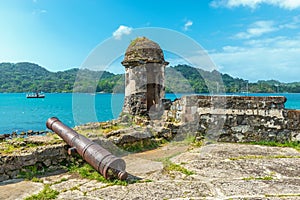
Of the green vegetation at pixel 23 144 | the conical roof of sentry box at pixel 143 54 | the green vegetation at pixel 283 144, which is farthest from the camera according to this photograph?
the conical roof of sentry box at pixel 143 54

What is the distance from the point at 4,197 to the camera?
4.46m

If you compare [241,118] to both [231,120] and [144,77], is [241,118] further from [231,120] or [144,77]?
[144,77]

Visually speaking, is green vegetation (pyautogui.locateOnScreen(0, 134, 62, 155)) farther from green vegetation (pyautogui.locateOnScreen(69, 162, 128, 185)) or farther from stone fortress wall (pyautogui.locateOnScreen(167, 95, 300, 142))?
stone fortress wall (pyautogui.locateOnScreen(167, 95, 300, 142))

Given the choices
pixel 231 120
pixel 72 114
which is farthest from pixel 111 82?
pixel 72 114

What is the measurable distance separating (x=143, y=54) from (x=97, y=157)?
295 inches

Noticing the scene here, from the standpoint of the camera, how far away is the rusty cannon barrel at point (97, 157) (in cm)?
493

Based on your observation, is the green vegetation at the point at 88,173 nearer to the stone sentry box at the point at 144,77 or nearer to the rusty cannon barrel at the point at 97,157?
the rusty cannon barrel at the point at 97,157

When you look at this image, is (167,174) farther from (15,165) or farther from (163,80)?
(163,80)

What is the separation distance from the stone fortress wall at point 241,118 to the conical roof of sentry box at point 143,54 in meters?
3.50

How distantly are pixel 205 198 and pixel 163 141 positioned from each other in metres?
5.01

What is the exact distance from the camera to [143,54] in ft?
39.3

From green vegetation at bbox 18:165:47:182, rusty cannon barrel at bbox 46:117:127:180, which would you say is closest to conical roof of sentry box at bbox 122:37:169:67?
rusty cannon barrel at bbox 46:117:127:180

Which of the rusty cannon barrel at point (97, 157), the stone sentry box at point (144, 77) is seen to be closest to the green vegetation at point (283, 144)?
the rusty cannon barrel at point (97, 157)

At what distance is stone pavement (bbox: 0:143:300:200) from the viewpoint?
421cm
